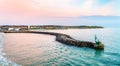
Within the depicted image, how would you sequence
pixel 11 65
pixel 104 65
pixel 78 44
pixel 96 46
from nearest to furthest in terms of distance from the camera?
pixel 11 65 < pixel 104 65 < pixel 96 46 < pixel 78 44

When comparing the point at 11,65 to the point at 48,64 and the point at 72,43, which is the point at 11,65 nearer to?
the point at 48,64

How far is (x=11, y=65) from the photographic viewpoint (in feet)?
61.7

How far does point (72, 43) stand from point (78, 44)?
221 centimetres

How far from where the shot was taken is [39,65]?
19.4 meters

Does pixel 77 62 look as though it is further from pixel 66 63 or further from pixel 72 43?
Result: pixel 72 43

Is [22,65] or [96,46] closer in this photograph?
[22,65]

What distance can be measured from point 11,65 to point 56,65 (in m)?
4.55

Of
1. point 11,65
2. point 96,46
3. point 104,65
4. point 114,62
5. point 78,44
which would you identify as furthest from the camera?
point 78,44

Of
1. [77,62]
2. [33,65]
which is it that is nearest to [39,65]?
[33,65]

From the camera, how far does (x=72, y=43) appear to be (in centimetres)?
3784

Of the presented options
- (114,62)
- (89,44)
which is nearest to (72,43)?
(89,44)

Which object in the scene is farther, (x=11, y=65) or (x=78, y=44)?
(x=78, y=44)

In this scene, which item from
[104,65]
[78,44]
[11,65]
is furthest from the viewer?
[78,44]

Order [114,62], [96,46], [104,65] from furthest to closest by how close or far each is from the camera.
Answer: [96,46], [114,62], [104,65]
